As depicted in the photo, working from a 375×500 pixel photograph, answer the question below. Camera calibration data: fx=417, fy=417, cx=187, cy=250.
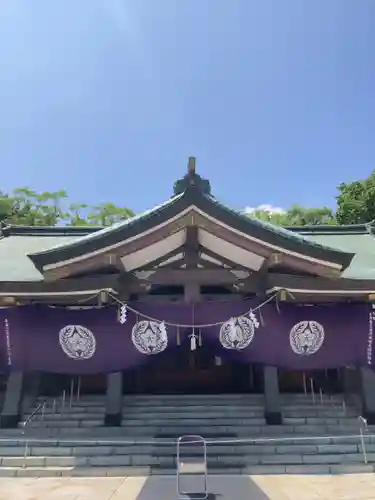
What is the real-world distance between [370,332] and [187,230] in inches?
189

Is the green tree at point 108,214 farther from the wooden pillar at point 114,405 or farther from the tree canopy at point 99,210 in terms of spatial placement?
the wooden pillar at point 114,405

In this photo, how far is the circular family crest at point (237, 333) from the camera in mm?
8781

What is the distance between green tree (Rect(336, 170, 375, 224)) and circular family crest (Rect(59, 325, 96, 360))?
29.8 metres

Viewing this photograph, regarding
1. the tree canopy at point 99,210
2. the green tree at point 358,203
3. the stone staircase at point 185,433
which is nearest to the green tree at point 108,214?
the tree canopy at point 99,210

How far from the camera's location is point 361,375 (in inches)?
369

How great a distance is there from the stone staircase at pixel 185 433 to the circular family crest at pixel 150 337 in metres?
1.74

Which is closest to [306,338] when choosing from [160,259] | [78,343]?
[160,259]

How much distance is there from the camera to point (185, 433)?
28.7ft

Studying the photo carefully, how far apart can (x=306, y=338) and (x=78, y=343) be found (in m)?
4.93

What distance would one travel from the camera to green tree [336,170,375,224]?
34.2 metres

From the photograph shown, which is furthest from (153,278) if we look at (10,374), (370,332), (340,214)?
(340,214)

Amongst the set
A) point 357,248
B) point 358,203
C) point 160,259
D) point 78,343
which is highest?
point 358,203

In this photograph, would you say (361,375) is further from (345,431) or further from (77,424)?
(77,424)

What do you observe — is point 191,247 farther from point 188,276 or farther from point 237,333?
point 237,333
